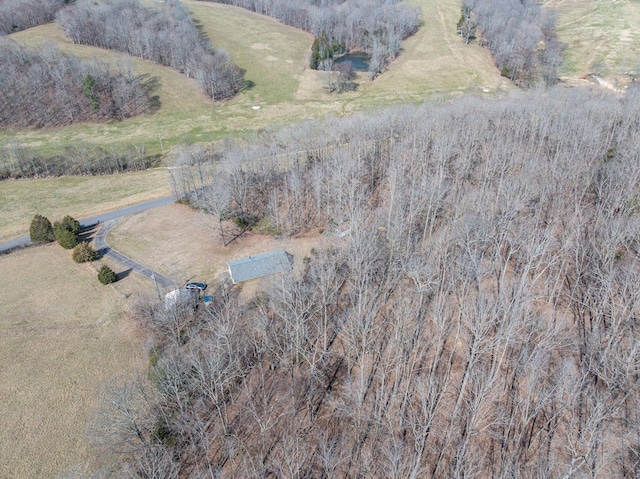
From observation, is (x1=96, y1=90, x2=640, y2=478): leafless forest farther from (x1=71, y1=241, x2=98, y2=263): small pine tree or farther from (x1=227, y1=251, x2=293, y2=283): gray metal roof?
(x1=71, y1=241, x2=98, y2=263): small pine tree

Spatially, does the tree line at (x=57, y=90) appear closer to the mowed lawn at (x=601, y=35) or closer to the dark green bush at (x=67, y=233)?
the dark green bush at (x=67, y=233)

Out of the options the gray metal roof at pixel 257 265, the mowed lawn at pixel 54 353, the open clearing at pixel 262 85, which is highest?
the open clearing at pixel 262 85

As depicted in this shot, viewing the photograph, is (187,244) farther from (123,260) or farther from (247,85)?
(247,85)

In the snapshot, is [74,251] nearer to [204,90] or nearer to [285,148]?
[285,148]

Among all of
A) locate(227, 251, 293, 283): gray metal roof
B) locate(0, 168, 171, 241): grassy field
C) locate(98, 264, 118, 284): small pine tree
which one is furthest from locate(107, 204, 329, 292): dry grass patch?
locate(0, 168, 171, 241): grassy field

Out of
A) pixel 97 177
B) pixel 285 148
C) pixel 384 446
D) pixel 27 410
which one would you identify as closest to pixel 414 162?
pixel 285 148

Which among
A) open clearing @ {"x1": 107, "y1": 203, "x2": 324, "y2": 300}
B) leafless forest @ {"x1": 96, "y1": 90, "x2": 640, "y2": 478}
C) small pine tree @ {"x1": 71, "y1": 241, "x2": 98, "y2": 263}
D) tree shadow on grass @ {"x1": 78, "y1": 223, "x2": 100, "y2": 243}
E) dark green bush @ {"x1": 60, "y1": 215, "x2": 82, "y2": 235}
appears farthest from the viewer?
tree shadow on grass @ {"x1": 78, "y1": 223, "x2": 100, "y2": 243}

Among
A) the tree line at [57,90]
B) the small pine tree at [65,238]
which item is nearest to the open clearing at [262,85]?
the tree line at [57,90]
